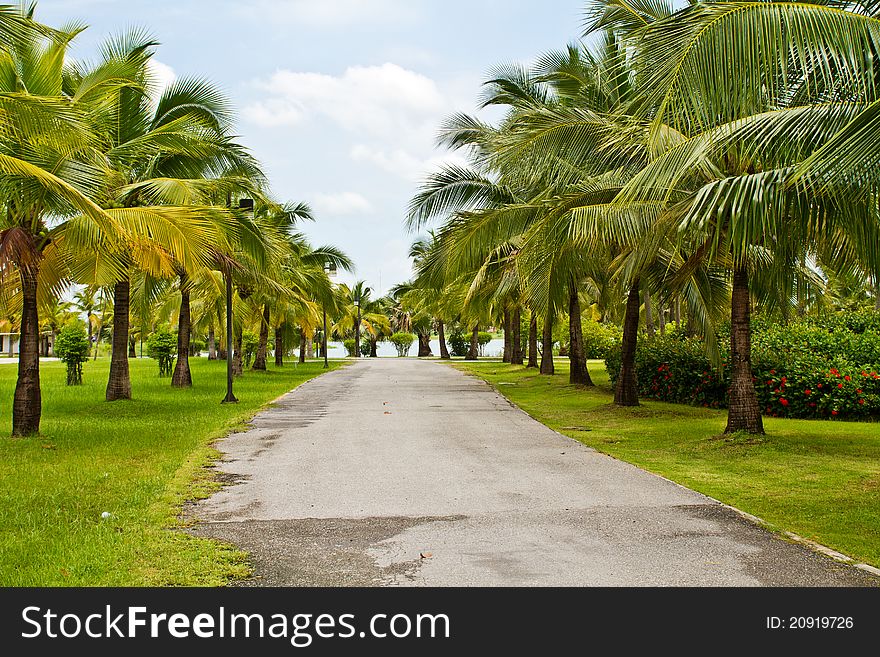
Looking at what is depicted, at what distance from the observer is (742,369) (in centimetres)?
1132

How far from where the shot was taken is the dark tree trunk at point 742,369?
1119 cm

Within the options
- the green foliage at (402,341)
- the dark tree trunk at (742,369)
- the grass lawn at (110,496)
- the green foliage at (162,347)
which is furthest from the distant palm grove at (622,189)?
the green foliage at (402,341)

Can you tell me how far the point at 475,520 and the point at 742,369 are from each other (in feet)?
20.6

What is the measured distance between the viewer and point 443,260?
22.3 meters

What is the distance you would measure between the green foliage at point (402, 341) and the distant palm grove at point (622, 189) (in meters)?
51.6

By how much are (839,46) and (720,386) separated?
36.3ft

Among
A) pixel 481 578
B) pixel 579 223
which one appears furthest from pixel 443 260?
pixel 481 578

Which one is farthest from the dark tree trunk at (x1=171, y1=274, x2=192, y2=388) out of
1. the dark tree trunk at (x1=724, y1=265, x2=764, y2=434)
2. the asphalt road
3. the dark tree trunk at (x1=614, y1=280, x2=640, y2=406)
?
the dark tree trunk at (x1=724, y1=265, x2=764, y2=434)

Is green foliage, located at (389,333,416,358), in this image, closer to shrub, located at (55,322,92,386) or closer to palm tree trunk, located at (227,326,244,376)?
palm tree trunk, located at (227,326,244,376)

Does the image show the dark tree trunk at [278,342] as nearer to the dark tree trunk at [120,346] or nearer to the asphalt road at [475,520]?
the dark tree trunk at [120,346]

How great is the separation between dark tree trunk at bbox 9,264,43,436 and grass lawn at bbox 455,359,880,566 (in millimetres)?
7908

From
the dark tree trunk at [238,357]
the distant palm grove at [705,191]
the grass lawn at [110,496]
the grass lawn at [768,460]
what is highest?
the distant palm grove at [705,191]

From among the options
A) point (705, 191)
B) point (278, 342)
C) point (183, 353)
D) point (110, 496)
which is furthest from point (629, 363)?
point (278, 342)

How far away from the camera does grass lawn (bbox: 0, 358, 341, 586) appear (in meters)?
5.10
